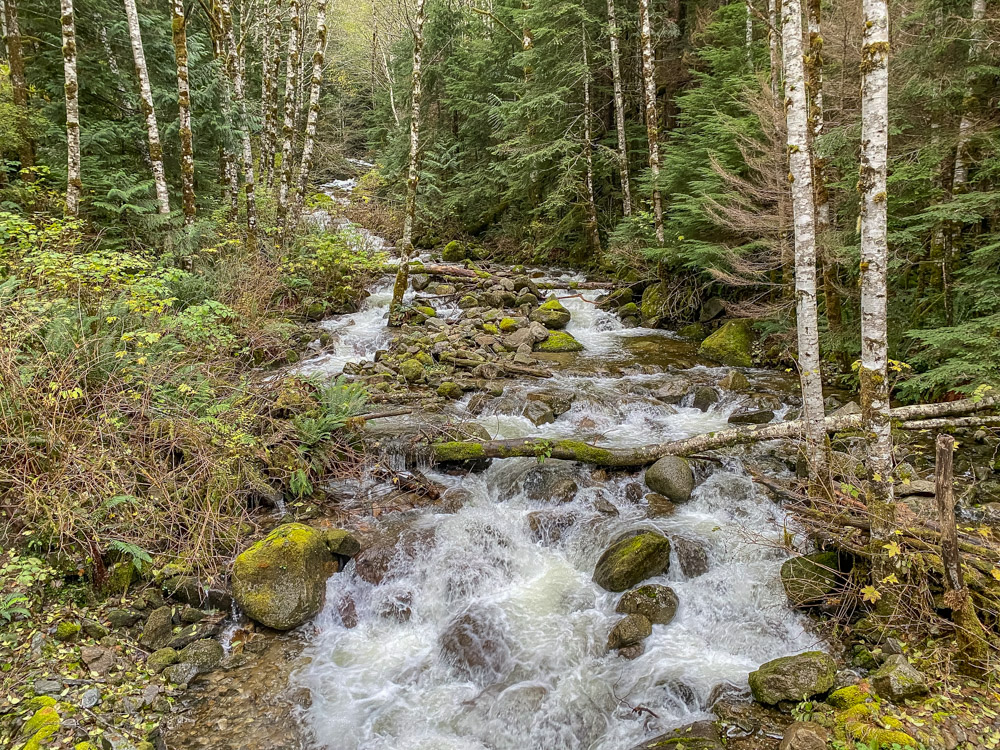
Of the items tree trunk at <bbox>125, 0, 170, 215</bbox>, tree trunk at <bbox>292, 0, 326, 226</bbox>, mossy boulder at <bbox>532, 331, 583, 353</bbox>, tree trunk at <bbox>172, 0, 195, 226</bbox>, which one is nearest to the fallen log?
mossy boulder at <bbox>532, 331, 583, 353</bbox>

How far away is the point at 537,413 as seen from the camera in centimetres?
941

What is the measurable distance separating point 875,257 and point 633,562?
12.4 ft

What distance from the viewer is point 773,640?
5.11 meters

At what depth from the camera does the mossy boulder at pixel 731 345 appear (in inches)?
453

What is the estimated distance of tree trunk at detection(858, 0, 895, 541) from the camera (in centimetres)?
435

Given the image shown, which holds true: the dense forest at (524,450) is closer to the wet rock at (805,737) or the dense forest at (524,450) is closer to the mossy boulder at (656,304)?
the wet rock at (805,737)

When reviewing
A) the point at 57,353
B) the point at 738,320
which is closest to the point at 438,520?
the point at 57,353

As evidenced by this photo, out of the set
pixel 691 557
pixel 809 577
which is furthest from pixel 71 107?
pixel 809 577

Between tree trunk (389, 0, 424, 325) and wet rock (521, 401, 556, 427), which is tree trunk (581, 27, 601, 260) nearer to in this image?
tree trunk (389, 0, 424, 325)

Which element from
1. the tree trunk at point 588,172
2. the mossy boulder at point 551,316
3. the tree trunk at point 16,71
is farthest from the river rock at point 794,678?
the tree trunk at point 588,172

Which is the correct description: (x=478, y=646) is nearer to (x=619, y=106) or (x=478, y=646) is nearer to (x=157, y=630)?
(x=157, y=630)

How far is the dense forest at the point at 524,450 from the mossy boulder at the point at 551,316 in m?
0.10

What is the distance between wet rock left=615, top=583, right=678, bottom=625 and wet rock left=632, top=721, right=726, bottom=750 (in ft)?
3.77

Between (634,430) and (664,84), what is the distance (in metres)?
13.9
